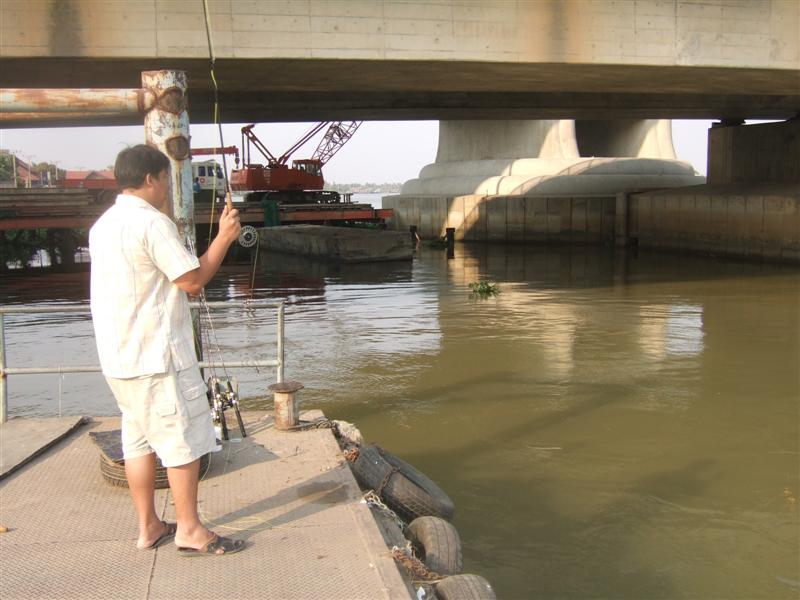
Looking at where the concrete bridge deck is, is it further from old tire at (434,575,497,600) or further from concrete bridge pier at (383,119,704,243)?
concrete bridge pier at (383,119,704,243)

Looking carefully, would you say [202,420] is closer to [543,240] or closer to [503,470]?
[503,470]

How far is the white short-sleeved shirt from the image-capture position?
3605 millimetres

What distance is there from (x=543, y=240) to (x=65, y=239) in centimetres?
2130

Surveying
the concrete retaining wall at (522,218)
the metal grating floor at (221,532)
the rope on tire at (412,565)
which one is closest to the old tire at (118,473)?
the metal grating floor at (221,532)

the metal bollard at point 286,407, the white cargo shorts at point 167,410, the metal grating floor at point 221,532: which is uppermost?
the white cargo shorts at point 167,410

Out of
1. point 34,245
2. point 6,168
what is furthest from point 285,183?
point 6,168

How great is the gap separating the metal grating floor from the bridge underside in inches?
125

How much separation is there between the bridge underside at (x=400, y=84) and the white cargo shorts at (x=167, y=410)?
140 inches

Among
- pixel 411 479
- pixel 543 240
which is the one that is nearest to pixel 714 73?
pixel 411 479

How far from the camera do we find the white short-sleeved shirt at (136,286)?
3605 mm

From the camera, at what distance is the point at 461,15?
47.6ft

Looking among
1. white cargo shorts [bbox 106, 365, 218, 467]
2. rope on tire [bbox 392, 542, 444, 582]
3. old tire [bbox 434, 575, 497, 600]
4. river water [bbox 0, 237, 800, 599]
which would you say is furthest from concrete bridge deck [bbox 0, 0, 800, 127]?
old tire [bbox 434, 575, 497, 600]

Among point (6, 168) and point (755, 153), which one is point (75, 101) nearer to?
point (755, 153)

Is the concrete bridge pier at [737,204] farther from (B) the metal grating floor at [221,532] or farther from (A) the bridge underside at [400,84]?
(B) the metal grating floor at [221,532]
